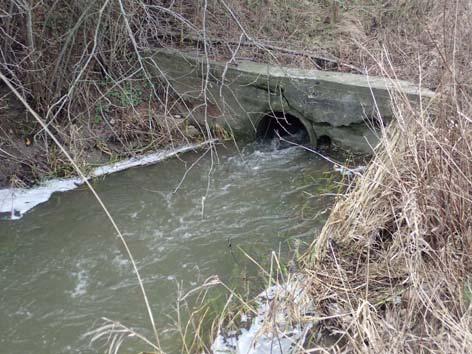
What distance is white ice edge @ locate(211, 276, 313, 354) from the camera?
3.01m

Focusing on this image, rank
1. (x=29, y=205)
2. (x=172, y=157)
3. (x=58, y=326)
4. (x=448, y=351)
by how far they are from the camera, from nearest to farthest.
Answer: (x=448, y=351) → (x=58, y=326) → (x=29, y=205) → (x=172, y=157)

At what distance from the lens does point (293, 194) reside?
5.38 meters

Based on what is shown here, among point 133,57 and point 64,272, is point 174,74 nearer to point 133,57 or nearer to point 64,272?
point 133,57

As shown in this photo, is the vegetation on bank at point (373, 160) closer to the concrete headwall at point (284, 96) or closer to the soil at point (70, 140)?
the soil at point (70, 140)

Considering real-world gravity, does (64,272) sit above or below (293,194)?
above

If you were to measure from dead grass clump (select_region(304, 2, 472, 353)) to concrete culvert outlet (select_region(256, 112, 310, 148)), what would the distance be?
3.01 meters

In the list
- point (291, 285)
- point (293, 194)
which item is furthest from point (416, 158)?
point (293, 194)

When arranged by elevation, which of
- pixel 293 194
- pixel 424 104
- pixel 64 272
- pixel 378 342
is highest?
pixel 424 104

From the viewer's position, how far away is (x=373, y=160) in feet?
13.0

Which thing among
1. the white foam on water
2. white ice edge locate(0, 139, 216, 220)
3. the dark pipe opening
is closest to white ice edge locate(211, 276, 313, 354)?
the white foam on water

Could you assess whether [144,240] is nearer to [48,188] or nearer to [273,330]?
[48,188]

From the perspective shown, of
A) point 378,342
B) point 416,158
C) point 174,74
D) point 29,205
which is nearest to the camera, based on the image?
point 378,342

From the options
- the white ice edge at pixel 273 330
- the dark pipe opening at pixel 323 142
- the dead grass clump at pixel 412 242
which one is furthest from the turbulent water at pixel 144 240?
the dead grass clump at pixel 412 242

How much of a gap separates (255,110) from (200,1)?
4.52 ft
